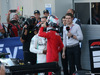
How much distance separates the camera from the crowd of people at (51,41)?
922 cm

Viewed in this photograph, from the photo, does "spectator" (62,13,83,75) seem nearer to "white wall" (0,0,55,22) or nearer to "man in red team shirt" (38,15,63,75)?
"man in red team shirt" (38,15,63,75)

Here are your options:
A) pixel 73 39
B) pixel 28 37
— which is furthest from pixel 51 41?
pixel 28 37

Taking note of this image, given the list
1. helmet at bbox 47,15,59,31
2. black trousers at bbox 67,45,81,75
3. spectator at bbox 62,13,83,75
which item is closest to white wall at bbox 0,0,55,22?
spectator at bbox 62,13,83,75

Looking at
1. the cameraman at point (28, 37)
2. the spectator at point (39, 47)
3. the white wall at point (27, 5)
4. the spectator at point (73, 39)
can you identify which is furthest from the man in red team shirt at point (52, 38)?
the white wall at point (27, 5)

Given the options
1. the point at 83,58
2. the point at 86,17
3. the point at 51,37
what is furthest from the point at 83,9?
the point at 51,37

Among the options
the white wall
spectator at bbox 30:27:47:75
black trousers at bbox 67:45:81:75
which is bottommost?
black trousers at bbox 67:45:81:75

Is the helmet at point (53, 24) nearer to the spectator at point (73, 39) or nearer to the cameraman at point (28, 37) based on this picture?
the spectator at point (73, 39)

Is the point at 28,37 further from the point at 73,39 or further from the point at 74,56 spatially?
the point at 74,56

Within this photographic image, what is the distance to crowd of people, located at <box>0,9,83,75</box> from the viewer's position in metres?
9.22

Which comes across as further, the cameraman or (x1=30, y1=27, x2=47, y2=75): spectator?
the cameraman

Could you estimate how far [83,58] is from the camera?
12242 millimetres

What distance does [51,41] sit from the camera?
9227 millimetres

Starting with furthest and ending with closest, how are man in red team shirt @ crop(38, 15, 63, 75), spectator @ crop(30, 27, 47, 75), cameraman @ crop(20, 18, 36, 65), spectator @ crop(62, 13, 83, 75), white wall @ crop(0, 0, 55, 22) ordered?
1. white wall @ crop(0, 0, 55, 22)
2. cameraman @ crop(20, 18, 36, 65)
3. spectator @ crop(62, 13, 83, 75)
4. spectator @ crop(30, 27, 47, 75)
5. man in red team shirt @ crop(38, 15, 63, 75)

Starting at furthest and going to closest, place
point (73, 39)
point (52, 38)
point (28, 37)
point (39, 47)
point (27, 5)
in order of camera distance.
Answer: point (27, 5) → point (28, 37) → point (73, 39) → point (39, 47) → point (52, 38)
